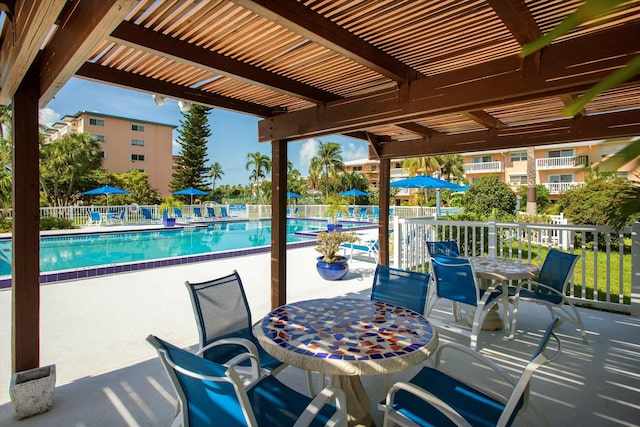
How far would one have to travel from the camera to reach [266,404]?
76.7 inches

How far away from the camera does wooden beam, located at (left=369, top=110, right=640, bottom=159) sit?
175 inches

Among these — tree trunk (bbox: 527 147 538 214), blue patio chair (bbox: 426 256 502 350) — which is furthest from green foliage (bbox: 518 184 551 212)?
blue patio chair (bbox: 426 256 502 350)

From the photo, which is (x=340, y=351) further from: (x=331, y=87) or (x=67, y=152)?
(x=67, y=152)

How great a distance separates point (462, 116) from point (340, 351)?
4.05m

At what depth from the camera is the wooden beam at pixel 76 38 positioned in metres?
1.71

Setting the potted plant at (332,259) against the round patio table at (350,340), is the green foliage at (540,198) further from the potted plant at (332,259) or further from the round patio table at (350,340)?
the round patio table at (350,340)

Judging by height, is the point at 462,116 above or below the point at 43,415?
above

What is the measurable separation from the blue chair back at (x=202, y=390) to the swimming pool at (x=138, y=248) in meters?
6.12

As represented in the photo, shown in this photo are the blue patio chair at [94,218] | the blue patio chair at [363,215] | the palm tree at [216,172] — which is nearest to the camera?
the blue patio chair at [94,218]

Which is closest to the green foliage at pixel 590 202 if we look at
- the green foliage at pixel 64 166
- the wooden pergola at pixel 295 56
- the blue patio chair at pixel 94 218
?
the wooden pergola at pixel 295 56

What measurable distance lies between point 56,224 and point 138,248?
5.16 metres

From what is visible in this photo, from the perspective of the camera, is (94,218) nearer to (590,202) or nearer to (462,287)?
(462,287)

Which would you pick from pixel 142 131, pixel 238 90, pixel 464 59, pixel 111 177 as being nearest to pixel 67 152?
pixel 111 177

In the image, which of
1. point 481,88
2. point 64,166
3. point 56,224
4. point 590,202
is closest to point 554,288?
point 481,88
